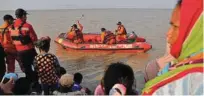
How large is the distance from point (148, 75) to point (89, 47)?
9.37 m

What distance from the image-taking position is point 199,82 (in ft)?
2.25

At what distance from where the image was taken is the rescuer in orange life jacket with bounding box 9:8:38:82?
166 inches

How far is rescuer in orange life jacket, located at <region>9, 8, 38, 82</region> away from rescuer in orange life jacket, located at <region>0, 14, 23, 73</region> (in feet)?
0.54

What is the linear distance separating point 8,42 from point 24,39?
1.39 feet

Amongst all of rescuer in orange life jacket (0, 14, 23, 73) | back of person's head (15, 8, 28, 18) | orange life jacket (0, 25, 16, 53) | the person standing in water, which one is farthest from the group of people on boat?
the person standing in water

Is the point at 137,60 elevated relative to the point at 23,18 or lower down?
lower down

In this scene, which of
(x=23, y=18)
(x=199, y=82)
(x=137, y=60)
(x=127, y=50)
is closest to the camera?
(x=199, y=82)

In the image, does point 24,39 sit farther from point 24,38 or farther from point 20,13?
point 20,13

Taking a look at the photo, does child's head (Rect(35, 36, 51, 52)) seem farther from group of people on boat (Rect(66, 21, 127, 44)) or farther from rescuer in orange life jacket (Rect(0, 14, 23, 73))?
group of people on boat (Rect(66, 21, 127, 44))

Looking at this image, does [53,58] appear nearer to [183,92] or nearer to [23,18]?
[23,18]

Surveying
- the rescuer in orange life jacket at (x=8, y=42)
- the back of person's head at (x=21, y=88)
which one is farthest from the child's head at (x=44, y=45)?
the rescuer in orange life jacket at (x=8, y=42)

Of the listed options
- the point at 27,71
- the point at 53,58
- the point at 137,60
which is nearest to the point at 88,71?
the point at 137,60

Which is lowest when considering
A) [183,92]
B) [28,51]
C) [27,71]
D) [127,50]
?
[127,50]

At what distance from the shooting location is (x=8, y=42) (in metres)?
4.59
